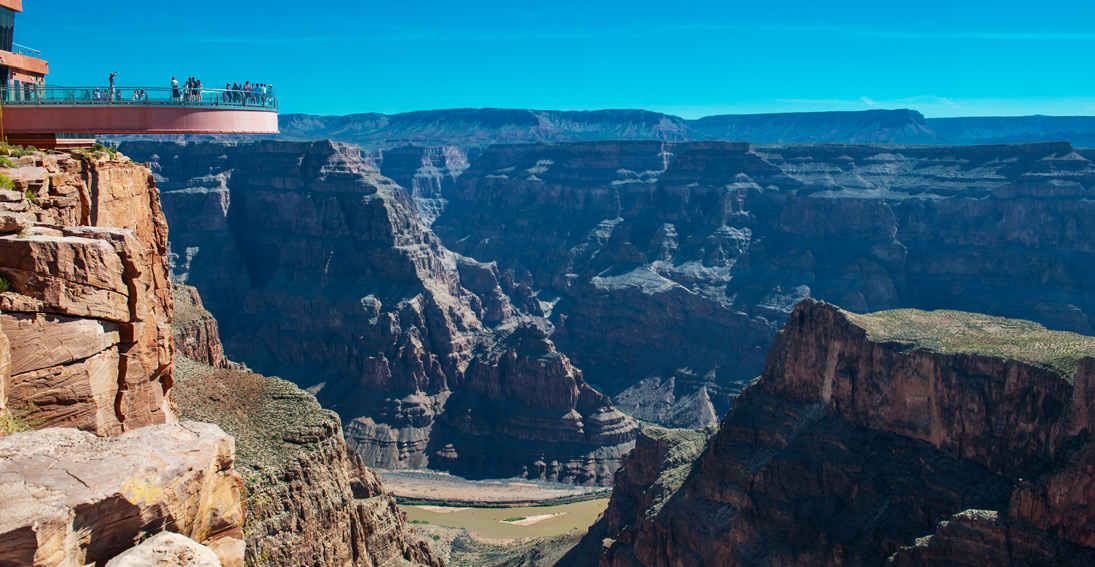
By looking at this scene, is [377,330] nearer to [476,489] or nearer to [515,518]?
[476,489]

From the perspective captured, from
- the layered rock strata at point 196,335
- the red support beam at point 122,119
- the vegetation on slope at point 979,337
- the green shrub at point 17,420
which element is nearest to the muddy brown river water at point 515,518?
the layered rock strata at point 196,335

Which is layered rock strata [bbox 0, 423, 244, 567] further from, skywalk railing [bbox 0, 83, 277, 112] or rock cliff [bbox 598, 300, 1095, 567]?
rock cliff [bbox 598, 300, 1095, 567]

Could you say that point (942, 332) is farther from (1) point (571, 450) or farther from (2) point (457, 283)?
(2) point (457, 283)

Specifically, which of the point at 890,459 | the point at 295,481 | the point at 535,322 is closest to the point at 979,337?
the point at 890,459

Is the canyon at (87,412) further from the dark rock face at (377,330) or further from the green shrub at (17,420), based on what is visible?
the dark rock face at (377,330)

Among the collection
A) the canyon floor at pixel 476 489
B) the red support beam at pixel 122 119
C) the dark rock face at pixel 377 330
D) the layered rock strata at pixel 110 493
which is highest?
the red support beam at pixel 122 119
